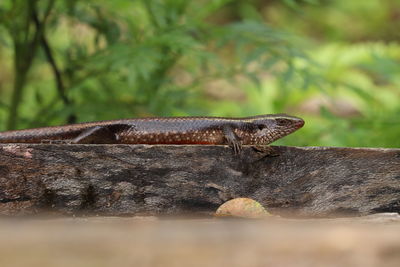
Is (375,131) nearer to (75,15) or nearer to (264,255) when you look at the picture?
(75,15)

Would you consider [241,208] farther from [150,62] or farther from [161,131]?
[150,62]

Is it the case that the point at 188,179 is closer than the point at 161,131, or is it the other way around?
the point at 188,179

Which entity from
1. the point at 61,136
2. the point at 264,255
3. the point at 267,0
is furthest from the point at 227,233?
the point at 267,0

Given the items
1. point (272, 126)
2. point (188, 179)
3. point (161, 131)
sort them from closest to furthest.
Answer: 1. point (188, 179)
2. point (161, 131)
3. point (272, 126)

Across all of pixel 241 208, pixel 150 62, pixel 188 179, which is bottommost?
pixel 241 208

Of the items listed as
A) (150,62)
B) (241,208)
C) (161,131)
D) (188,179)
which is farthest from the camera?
(150,62)

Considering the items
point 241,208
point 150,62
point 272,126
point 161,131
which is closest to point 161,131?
point 161,131

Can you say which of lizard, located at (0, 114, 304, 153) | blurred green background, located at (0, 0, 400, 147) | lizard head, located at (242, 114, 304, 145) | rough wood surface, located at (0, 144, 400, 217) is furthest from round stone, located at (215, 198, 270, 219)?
blurred green background, located at (0, 0, 400, 147)
